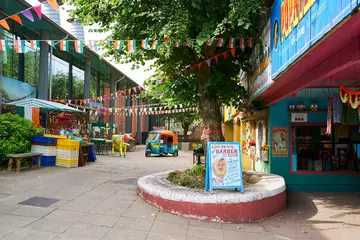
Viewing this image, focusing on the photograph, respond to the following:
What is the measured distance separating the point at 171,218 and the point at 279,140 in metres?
4.85

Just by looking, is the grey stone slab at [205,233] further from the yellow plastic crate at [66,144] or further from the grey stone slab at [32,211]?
the yellow plastic crate at [66,144]

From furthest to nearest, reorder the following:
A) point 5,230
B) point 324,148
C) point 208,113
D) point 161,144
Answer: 1. point 161,144
2. point 324,148
3. point 208,113
4. point 5,230

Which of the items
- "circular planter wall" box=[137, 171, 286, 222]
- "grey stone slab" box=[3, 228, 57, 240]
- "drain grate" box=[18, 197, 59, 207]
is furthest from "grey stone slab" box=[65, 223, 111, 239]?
"circular planter wall" box=[137, 171, 286, 222]

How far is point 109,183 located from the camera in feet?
28.8

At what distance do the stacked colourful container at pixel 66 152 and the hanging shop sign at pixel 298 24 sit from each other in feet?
27.1

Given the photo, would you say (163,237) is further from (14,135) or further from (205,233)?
(14,135)

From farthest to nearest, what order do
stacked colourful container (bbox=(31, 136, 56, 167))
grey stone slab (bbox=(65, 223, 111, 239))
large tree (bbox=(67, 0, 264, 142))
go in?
stacked colourful container (bbox=(31, 136, 56, 167)) < large tree (bbox=(67, 0, 264, 142)) < grey stone slab (bbox=(65, 223, 111, 239))

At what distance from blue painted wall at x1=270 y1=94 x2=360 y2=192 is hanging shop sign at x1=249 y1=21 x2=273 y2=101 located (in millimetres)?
1190

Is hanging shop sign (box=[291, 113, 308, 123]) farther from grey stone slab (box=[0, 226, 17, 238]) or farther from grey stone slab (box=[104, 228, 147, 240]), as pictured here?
grey stone slab (box=[0, 226, 17, 238])

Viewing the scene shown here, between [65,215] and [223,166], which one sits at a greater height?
[223,166]

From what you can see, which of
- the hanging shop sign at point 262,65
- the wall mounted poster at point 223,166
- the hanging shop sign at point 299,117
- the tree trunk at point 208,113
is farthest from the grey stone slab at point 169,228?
the hanging shop sign at point 299,117

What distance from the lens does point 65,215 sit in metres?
5.40

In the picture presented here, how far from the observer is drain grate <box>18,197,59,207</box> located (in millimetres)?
5905

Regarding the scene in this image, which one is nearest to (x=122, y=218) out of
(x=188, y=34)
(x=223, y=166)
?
(x=223, y=166)
